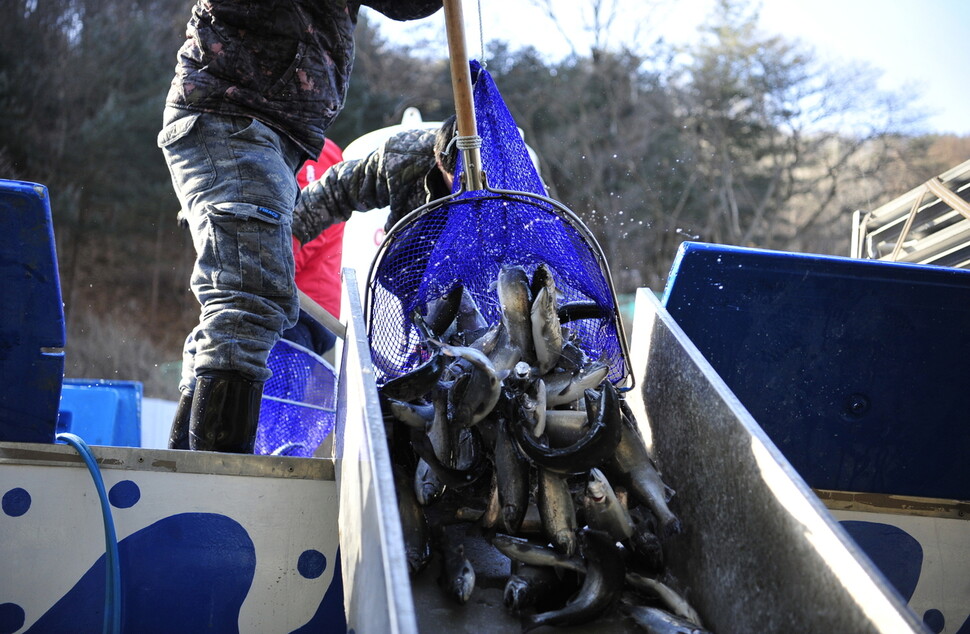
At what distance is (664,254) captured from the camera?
19.3 m

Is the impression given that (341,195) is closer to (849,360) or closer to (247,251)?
(247,251)

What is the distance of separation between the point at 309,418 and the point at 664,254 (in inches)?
A: 644

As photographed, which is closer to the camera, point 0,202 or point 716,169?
point 0,202

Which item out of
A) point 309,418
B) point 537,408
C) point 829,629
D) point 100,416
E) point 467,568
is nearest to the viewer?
point 829,629

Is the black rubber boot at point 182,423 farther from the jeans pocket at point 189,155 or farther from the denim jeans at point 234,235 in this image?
the jeans pocket at point 189,155

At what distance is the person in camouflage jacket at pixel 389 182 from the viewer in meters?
3.07

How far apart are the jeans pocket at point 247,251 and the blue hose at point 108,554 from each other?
525 millimetres

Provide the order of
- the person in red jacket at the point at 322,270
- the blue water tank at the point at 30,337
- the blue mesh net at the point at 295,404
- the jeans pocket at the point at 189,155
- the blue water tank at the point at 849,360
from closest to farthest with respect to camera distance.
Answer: the blue water tank at the point at 30,337, the jeans pocket at the point at 189,155, the blue water tank at the point at 849,360, the blue mesh net at the point at 295,404, the person in red jacket at the point at 322,270

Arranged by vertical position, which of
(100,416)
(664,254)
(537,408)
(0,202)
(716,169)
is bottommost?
(100,416)

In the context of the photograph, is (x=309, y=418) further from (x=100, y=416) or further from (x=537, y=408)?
(x=537, y=408)

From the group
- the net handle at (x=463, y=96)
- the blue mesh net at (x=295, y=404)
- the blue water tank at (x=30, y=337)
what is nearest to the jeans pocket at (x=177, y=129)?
the blue water tank at (x=30, y=337)

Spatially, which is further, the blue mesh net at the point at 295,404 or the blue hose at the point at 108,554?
the blue mesh net at the point at 295,404

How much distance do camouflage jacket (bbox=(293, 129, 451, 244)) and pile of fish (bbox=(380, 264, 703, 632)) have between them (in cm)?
114

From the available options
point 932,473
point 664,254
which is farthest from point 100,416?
point 664,254
